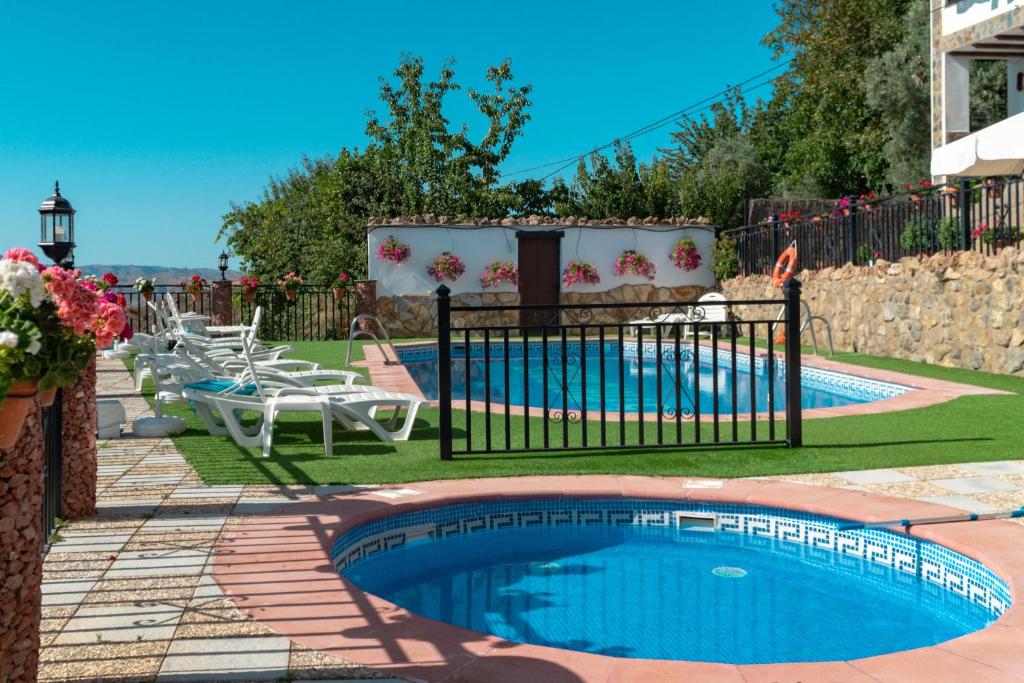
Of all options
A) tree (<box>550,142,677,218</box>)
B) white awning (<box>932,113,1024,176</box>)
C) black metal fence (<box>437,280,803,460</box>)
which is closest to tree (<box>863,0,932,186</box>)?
tree (<box>550,142,677,218</box>)

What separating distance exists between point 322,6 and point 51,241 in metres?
31.7

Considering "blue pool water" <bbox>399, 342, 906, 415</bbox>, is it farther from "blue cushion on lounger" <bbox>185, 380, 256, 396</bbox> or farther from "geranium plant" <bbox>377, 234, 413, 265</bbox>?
"geranium plant" <bbox>377, 234, 413, 265</bbox>

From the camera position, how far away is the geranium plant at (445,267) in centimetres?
1950

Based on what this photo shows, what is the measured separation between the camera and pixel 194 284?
1939cm

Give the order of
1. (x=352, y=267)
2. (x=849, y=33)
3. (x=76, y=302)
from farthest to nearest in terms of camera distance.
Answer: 1. (x=849, y=33)
2. (x=352, y=267)
3. (x=76, y=302)

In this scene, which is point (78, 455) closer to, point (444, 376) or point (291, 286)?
point (444, 376)

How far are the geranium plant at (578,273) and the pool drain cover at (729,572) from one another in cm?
1592

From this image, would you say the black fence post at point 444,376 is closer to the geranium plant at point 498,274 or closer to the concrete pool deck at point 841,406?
the concrete pool deck at point 841,406

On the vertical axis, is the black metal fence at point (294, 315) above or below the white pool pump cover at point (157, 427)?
above

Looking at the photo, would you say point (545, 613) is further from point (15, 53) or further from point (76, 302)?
point (15, 53)

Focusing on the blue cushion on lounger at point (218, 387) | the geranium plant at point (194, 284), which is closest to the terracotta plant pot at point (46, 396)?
the blue cushion on lounger at point (218, 387)

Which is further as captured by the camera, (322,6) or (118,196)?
(322,6)

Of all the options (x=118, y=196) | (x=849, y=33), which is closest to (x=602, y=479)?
(x=118, y=196)

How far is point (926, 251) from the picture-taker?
1278 cm
